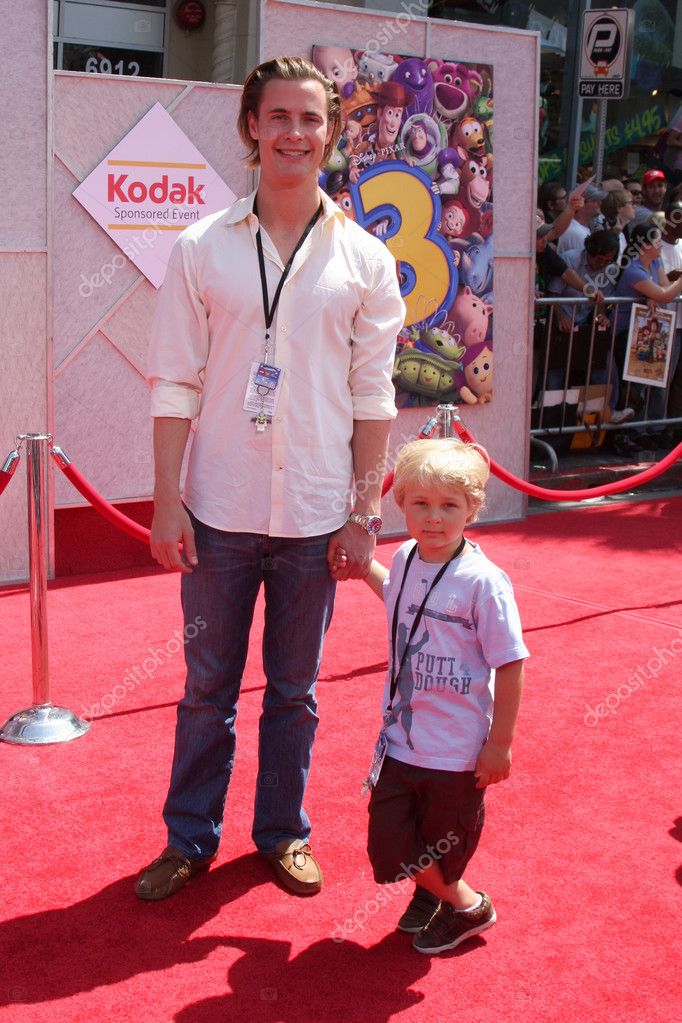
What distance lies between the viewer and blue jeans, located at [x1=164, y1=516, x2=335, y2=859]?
326cm

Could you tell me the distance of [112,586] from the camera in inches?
257

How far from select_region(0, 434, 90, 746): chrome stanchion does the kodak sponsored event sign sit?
220 centimetres

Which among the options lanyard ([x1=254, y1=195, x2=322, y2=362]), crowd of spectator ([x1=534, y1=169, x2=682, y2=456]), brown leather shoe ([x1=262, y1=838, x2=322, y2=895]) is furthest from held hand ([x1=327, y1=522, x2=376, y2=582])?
crowd of spectator ([x1=534, y1=169, x2=682, y2=456])

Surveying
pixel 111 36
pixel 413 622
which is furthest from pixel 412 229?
pixel 111 36

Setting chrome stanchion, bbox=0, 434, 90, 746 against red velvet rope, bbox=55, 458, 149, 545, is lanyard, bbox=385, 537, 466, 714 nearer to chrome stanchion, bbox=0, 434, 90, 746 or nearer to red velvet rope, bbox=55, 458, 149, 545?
chrome stanchion, bbox=0, 434, 90, 746

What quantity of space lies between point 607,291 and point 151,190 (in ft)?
15.0

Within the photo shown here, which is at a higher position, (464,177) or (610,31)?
(610,31)

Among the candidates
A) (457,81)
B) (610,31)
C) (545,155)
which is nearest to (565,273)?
(457,81)

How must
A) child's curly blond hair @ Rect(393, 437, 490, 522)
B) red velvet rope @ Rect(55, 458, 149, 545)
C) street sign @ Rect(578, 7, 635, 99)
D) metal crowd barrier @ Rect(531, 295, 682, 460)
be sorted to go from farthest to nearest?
street sign @ Rect(578, 7, 635, 99), metal crowd barrier @ Rect(531, 295, 682, 460), red velvet rope @ Rect(55, 458, 149, 545), child's curly blond hair @ Rect(393, 437, 490, 522)

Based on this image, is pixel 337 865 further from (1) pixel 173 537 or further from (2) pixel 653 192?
(2) pixel 653 192

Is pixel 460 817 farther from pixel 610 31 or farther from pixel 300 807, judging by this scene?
pixel 610 31

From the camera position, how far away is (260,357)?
10.4 feet

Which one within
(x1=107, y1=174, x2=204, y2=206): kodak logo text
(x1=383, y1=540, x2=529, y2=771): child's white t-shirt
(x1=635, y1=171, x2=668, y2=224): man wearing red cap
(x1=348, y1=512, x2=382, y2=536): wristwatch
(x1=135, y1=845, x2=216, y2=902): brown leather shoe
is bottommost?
(x1=135, y1=845, x2=216, y2=902): brown leather shoe

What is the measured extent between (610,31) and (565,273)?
11.4ft
